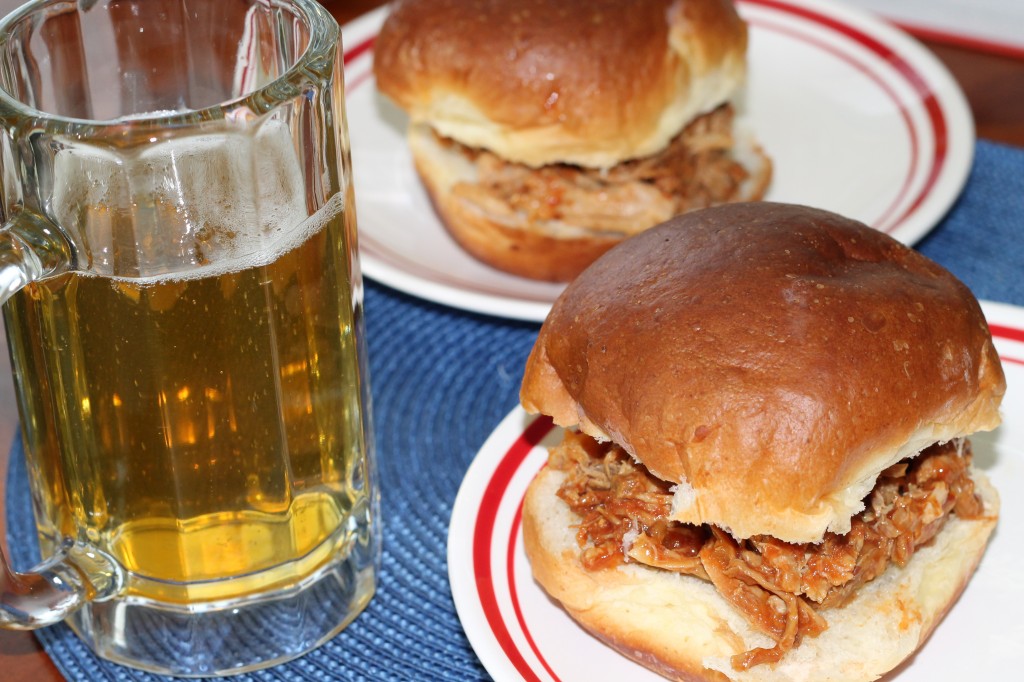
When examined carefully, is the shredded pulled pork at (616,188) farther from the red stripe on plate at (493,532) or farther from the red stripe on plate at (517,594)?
the red stripe on plate at (517,594)

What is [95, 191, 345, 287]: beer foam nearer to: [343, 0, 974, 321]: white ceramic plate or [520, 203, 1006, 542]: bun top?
[520, 203, 1006, 542]: bun top

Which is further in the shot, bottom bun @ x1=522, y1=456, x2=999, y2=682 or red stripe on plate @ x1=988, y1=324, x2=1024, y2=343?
red stripe on plate @ x1=988, y1=324, x2=1024, y2=343

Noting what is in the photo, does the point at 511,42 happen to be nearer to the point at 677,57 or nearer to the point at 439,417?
the point at 677,57

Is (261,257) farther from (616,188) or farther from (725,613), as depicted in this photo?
(616,188)

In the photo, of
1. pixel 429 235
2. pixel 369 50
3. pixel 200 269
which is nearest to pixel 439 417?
pixel 429 235

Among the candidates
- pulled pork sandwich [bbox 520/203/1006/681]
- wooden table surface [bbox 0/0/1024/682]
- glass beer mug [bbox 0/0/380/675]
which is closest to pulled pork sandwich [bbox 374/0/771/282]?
wooden table surface [bbox 0/0/1024/682]
